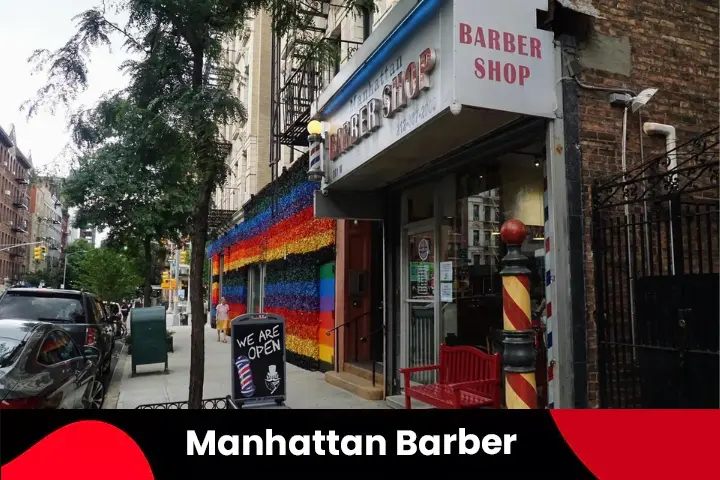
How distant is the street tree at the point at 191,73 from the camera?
625cm

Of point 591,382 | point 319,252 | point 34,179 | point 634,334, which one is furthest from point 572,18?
point 319,252

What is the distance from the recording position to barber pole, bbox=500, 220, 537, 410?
344 centimetres

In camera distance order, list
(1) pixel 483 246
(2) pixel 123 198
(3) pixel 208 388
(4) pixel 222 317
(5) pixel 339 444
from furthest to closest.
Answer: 1. (4) pixel 222 317
2. (2) pixel 123 198
3. (3) pixel 208 388
4. (1) pixel 483 246
5. (5) pixel 339 444

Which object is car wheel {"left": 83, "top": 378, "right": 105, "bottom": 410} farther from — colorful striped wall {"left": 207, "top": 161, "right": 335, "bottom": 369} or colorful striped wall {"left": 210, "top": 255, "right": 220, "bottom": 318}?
colorful striped wall {"left": 210, "top": 255, "right": 220, "bottom": 318}

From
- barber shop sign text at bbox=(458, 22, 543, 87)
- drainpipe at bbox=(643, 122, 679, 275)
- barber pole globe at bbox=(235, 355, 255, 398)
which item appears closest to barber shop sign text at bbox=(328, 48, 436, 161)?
barber shop sign text at bbox=(458, 22, 543, 87)

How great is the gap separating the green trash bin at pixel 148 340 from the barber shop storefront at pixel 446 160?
4.79m

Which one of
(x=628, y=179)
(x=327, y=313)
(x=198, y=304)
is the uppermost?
(x=628, y=179)

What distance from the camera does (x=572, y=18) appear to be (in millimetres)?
5016

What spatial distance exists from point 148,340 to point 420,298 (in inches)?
253

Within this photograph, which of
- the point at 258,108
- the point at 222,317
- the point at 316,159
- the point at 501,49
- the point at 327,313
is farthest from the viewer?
the point at 258,108

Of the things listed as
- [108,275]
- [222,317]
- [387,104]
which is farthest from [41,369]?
[108,275]

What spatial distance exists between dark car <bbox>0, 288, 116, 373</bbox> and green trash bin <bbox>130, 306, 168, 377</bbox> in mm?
1022

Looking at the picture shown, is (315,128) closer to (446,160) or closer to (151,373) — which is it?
(446,160)

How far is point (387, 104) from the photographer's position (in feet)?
19.7
